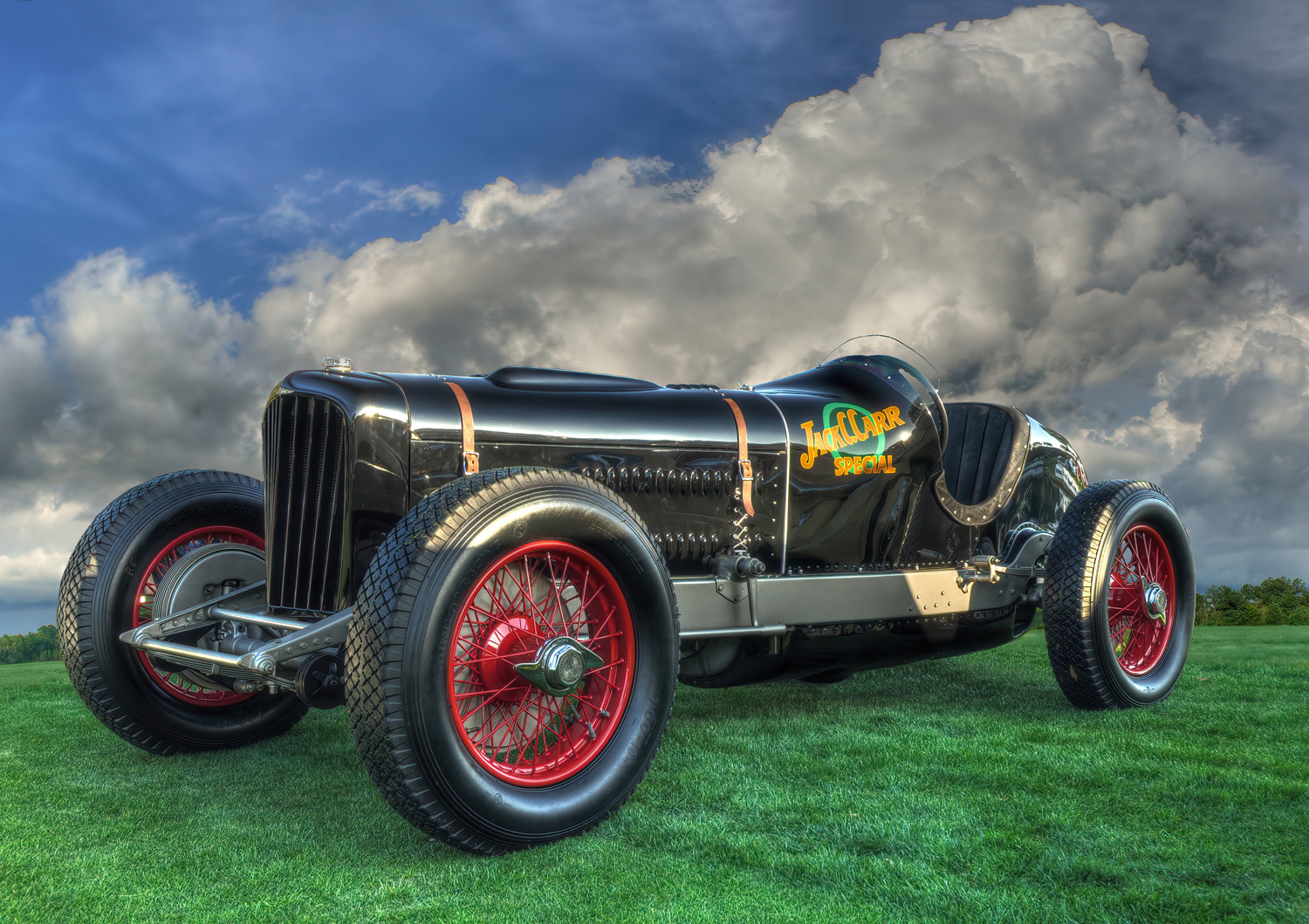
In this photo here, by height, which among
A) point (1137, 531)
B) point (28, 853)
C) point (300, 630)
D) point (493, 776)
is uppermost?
point (1137, 531)

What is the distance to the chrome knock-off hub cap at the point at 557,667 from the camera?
285cm

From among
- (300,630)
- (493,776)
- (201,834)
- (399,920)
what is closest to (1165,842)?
(493,776)

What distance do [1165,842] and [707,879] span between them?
1.41m

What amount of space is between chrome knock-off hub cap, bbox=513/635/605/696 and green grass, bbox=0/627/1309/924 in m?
0.48

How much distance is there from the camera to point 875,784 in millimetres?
3357

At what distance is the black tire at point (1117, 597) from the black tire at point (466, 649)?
253cm

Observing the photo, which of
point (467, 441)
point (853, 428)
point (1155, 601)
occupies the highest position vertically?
point (853, 428)

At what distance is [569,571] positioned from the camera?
3191 millimetres

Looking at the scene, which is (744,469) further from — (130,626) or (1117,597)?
(130,626)

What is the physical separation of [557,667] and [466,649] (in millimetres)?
306

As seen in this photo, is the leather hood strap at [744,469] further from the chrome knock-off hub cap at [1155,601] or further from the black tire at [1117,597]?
the chrome knock-off hub cap at [1155,601]

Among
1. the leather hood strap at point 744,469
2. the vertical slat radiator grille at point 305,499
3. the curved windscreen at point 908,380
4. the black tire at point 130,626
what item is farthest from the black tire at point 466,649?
the curved windscreen at point 908,380

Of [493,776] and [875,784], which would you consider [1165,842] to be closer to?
[875,784]

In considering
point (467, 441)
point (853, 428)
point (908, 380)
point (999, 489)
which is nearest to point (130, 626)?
point (467, 441)
